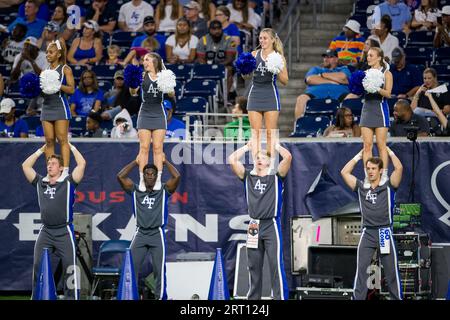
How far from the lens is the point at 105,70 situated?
17125mm

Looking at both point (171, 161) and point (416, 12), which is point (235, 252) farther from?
point (416, 12)

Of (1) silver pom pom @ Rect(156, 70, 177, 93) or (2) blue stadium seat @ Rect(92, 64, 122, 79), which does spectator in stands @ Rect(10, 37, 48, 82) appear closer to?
(2) blue stadium seat @ Rect(92, 64, 122, 79)

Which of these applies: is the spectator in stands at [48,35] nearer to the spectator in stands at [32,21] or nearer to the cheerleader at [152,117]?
the spectator in stands at [32,21]

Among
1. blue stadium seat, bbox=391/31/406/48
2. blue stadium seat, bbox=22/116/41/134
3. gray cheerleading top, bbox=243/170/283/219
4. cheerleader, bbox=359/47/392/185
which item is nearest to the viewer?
gray cheerleading top, bbox=243/170/283/219

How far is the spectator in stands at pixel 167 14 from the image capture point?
59.3ft

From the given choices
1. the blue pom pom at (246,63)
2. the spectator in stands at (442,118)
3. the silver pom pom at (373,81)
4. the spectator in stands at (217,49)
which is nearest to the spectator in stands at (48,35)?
the spectator in stands at (217,49)

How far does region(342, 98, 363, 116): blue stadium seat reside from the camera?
15578 mm

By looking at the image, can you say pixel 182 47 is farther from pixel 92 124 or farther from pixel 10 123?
pixel 10 123

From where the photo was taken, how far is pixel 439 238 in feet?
47.7

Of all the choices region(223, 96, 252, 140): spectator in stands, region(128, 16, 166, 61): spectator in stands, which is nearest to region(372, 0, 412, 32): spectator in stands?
region(128, 16, 166, 61): spectator in stands

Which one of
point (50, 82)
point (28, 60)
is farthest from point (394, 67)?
point (28, 60)

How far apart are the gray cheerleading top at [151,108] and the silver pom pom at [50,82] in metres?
0.94

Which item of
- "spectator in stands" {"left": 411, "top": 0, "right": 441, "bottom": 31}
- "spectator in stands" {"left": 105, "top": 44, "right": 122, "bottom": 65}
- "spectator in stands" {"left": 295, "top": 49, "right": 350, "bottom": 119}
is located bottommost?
"spectator in stands" {"left": 295, "top": 49, "right": 350, "bottom": 119}
